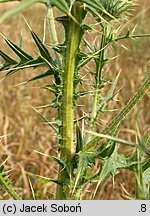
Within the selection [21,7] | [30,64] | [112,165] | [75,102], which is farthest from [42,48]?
[21,7]

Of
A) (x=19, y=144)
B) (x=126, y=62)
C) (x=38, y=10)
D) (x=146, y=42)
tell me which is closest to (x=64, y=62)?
(x=19, y=144)

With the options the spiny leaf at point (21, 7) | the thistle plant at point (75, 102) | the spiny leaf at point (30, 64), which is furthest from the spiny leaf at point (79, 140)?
the spiny leaf at point (21, 7)

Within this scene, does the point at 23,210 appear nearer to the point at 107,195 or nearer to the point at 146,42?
the point at 107,195

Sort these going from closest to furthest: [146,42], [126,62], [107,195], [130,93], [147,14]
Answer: [107,195] → [130,93] → [126,62] → [146,42] → [147,14]

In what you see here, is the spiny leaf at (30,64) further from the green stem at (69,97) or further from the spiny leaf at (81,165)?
the spiny leaf at (81,165)

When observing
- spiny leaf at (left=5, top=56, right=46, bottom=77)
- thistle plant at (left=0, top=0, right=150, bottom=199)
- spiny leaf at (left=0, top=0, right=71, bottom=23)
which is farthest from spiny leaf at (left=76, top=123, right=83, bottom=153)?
spiny leaf at (left=0, top=0, right=71, bottom=23)

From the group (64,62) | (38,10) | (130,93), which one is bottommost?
(130,93)

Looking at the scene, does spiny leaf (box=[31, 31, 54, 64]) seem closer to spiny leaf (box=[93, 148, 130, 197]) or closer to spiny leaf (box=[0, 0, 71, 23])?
spiny leaf (box=[93, 148, 130, 197])

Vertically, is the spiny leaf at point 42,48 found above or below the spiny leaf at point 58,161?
above

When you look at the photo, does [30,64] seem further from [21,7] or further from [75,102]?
[21,7]
